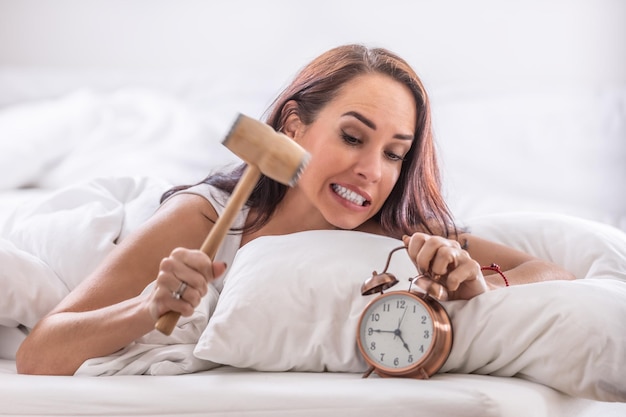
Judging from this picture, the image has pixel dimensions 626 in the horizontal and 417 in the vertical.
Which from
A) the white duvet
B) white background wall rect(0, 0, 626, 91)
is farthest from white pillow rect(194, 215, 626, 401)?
white background wall rect(0, 0, 626, 91)

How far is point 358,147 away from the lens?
1.63 m

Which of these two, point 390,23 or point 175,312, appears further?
point 390,23

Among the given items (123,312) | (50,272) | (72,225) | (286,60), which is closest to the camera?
(123,312)

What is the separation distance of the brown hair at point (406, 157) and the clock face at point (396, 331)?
1.58 feet

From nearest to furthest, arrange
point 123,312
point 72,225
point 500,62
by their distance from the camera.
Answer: point 123,312
point 72,225
point 500,62

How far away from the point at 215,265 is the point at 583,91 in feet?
6.92

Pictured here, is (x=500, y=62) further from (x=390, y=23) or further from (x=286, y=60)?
(x=286, y=60)

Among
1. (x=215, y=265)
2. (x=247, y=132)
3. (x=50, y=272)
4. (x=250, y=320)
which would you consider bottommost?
(x=50, y=272)

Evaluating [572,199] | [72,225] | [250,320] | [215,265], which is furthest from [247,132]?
[572,199]

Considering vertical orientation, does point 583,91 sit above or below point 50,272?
above

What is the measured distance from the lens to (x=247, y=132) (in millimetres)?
1146

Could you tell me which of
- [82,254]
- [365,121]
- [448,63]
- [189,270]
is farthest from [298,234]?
[448,63]

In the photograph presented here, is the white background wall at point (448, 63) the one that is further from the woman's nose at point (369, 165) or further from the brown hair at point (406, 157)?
the woman's nose at point (369, 165)

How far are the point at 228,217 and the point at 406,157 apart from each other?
2.30 feet
